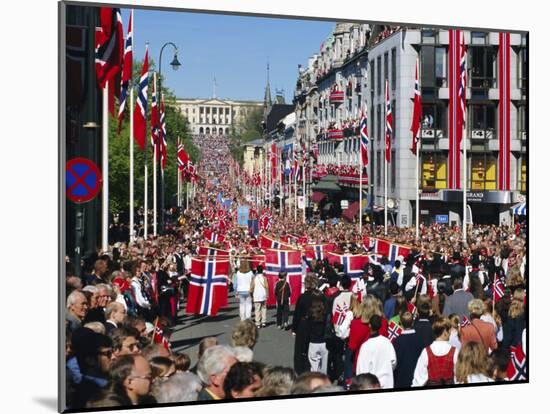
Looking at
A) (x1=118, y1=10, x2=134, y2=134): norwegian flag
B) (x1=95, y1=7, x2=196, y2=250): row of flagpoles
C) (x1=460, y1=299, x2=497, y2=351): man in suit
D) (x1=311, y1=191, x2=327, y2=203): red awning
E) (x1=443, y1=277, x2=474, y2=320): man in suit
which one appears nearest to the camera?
A: (x1=95, y1=7, x2=196, y2=250): row of flagpoles

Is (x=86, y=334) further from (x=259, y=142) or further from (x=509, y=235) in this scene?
(x=509, y=235)

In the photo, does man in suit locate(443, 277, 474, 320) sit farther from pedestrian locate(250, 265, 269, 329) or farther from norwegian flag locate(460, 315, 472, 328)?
pedestrian locate(250, 265, 269, 329)

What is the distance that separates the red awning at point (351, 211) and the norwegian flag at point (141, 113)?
367cm

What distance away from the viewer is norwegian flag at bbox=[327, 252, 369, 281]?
15.9 meters

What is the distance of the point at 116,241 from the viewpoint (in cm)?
1522

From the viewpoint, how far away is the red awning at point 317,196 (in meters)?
17.2

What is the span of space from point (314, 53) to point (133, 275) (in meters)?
4.31

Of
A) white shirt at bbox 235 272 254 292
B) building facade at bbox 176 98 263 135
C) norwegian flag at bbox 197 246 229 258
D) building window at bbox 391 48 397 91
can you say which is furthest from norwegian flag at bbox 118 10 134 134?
building window at bbox 391 48 397 91

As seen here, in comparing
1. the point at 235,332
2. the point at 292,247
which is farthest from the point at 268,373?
the point at 292,247

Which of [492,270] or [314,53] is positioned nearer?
[314,53]

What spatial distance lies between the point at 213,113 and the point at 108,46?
188cm

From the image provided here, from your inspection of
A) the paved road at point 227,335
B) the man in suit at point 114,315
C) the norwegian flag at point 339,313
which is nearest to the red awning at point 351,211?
the norwegian flag at point 339,313

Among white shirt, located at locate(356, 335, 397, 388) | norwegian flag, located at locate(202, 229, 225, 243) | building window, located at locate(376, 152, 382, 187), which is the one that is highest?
building window, located at locate(376, 152, 382, 187)

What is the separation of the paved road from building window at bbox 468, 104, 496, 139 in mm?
4880
